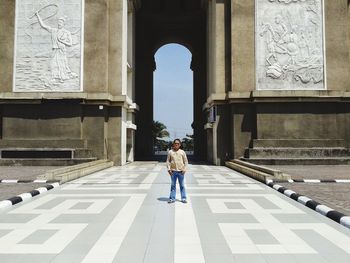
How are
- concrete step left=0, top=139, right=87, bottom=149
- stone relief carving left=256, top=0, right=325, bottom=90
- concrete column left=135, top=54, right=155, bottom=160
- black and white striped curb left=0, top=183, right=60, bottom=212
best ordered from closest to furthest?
black and white striped curb left=0, top=183, right=60, bottom=212 < concrete step left=0, top=139, right=87, bottom=149 < stone relief carving left=256, top=0, right=325, bottom=90 < concrete column left=135, top=54, right=155, bottom=160

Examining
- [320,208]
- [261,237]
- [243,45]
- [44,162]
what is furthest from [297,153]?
[261,237]

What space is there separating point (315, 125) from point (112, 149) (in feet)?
40.5

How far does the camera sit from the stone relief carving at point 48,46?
2405 cm

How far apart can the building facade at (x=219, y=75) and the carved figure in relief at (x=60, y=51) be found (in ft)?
0.20

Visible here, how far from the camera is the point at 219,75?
81.3 feet

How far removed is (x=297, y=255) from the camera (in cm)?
527

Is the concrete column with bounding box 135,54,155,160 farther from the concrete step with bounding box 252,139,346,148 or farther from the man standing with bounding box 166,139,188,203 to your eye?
the man standing with bounding box 166,139,188,203

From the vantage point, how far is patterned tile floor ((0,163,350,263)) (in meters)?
5.27

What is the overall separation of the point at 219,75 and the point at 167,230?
18970mm

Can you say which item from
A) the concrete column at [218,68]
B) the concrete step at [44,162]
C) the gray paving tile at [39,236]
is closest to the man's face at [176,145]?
the gray paving tile at [39,236]

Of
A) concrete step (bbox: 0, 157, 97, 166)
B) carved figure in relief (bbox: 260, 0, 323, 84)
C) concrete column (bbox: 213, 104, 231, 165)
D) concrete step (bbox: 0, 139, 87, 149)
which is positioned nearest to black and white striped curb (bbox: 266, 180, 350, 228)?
concrete step (bbox: 0, 157, 97, 166)

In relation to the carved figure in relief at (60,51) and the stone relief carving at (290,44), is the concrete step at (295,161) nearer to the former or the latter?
the stone relief carving at (290,44)

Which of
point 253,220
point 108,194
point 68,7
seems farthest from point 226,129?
point 253,220

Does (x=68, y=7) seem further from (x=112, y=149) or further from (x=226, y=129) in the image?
(x=226, y=129)
